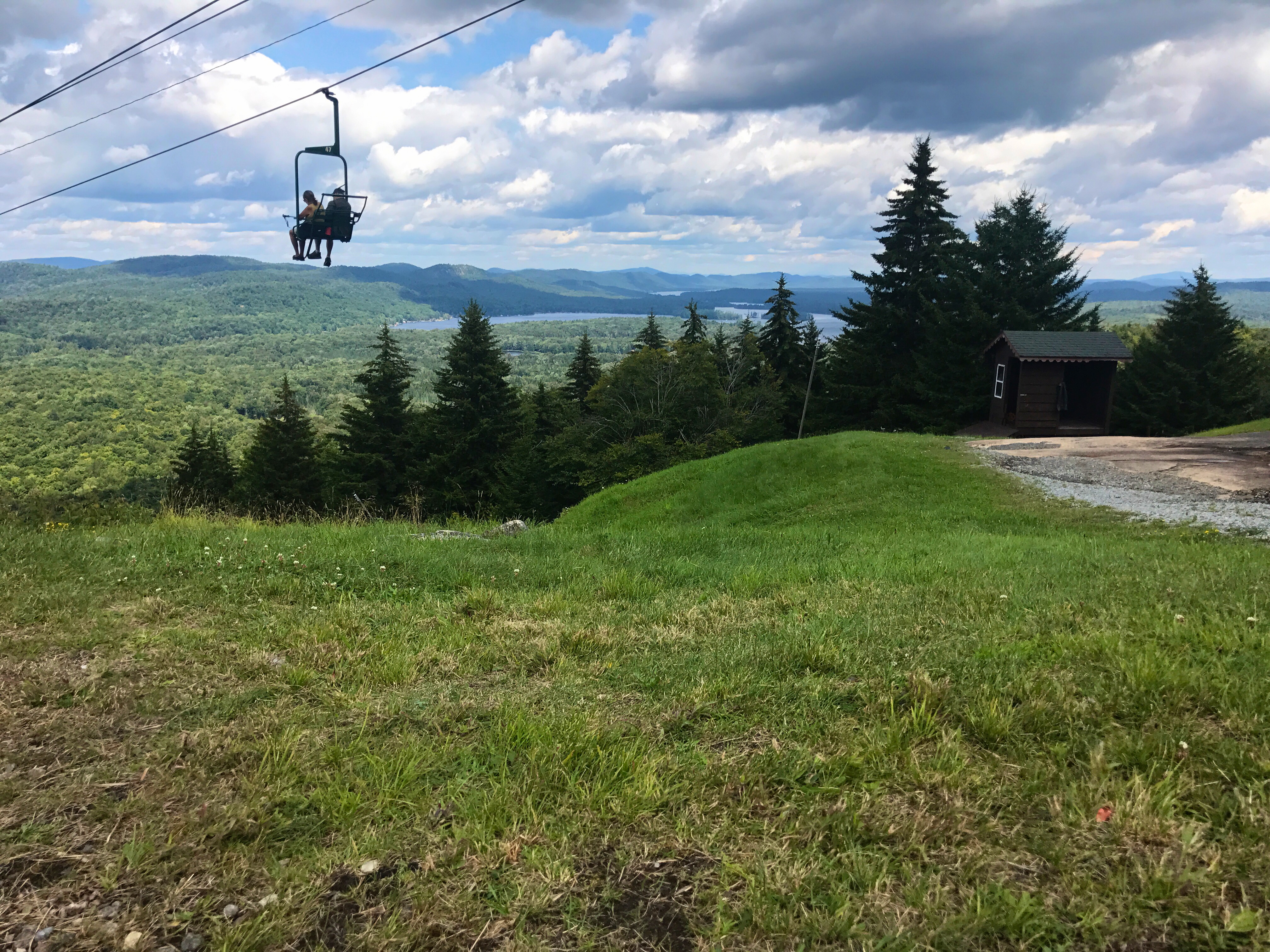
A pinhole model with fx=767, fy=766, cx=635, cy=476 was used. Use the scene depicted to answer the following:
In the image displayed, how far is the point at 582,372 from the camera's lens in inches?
1860

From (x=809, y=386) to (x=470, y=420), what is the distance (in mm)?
19074

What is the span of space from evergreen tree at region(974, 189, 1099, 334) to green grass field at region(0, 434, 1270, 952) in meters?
31.4

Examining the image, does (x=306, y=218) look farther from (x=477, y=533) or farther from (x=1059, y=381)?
(x=1059, y=381)

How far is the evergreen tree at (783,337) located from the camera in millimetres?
44500

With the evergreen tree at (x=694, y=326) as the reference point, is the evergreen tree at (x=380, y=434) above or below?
below

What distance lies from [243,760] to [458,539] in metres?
6.51

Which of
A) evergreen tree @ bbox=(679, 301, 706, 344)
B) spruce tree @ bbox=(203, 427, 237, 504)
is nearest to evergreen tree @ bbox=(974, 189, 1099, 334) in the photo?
evergreen tree @ bbox=(679, 301, 706, 344)

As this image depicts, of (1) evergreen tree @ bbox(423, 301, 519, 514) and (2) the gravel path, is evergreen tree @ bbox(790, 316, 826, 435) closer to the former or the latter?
(1) evergreen tree @ bbox(423, 301, 519, 514)

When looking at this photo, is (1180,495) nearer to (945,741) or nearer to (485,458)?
(945,741)

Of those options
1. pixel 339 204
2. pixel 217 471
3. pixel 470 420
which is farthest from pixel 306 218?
pixel 217 471

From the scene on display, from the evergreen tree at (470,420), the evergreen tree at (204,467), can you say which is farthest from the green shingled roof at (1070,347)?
the evergreen tree at (204,467)

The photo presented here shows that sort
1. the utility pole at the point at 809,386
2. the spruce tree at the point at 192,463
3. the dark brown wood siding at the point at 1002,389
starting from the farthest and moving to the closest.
Answer: the spruce tree at the point at 192,463, the utility pole at the point at 809,386, the dark brown wood siding at the point at 1002,389

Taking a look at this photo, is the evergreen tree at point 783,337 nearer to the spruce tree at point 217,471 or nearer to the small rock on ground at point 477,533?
the small rock on ground at point 477,533

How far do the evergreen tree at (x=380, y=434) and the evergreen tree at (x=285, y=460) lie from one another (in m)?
2.53
